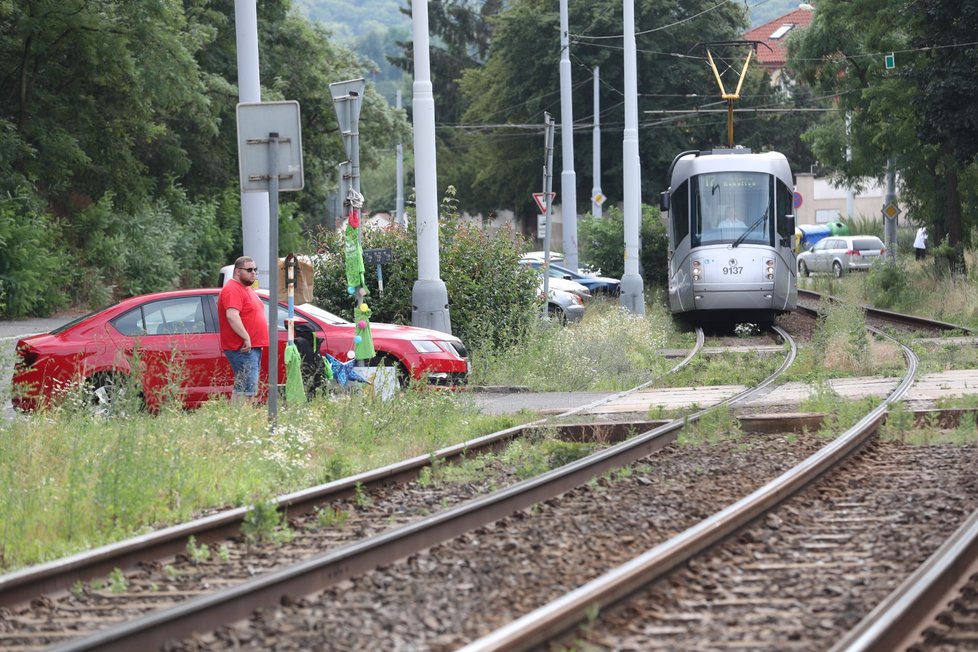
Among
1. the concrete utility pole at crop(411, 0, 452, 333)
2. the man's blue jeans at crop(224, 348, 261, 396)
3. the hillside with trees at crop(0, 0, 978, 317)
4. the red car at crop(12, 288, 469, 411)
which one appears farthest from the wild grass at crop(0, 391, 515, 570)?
the hillside with trees at crop(0, 0, 978, 317)

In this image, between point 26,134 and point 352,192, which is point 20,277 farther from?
point 352,192

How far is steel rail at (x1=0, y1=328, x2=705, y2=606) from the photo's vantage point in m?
7.13

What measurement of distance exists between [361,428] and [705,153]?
1621cm

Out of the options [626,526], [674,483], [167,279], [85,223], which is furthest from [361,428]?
[167,279]

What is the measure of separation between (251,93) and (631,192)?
15540 mm

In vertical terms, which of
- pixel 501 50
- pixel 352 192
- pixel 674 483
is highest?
pixel 501 50

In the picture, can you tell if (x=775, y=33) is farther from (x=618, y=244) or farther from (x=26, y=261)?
(x=26, y=261)

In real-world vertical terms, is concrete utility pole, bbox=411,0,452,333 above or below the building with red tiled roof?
below

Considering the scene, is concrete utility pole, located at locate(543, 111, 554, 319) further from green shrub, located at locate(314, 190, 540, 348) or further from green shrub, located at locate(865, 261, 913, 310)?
green shrub, located at locate(865, 261, 913, 310)

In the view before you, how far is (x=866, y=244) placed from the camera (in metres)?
58.0

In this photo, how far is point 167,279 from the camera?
1668 inches

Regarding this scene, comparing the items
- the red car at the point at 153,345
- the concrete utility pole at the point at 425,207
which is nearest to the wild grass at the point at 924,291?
the concrete utility pole at the point at 425,207

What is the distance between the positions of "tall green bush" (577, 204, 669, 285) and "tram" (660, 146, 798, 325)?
432 inches

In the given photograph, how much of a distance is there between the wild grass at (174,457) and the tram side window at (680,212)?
46.7 ft
